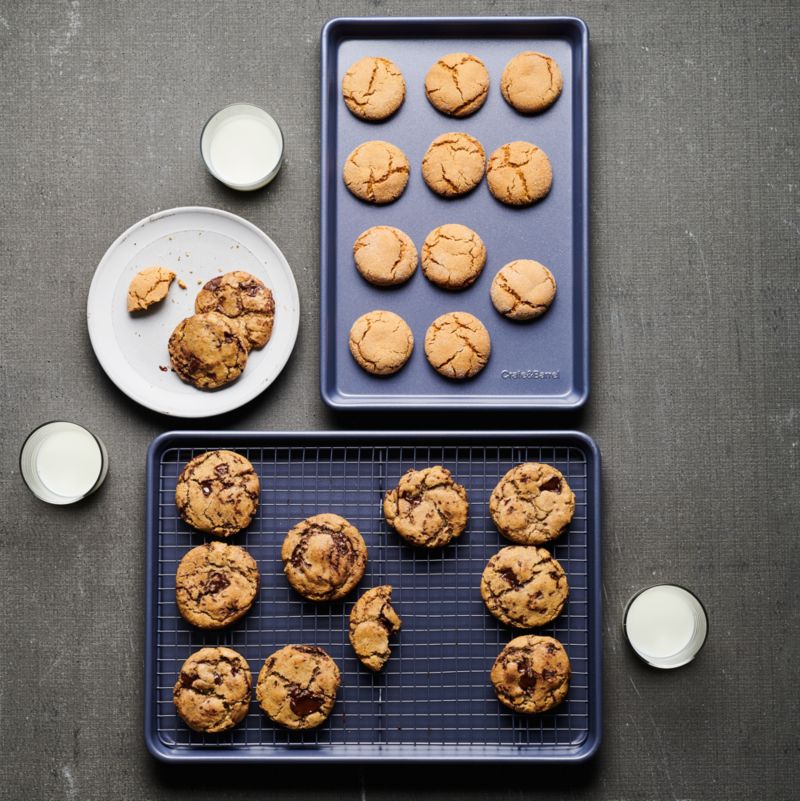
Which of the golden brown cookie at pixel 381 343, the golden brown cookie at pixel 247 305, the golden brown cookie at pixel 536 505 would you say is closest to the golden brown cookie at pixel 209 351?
the golden brown cookie at pixel 247 305

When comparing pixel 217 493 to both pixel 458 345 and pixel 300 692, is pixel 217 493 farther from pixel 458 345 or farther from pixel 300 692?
pixel 458 345

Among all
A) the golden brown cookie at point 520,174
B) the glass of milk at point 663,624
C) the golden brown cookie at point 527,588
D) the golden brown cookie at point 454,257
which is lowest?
the glass of milk at point 663,624

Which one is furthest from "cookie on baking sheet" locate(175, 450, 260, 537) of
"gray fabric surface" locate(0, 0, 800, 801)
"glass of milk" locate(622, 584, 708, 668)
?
"glass of milk" locate(622, 584, 708, 668)

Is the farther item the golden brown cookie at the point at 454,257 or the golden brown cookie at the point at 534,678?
the golden brown cookie at the point at 454,257

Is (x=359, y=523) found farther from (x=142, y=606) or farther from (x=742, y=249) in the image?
(x=742, y=249)

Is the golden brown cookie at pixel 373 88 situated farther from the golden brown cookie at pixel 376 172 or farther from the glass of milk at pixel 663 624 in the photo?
the glass of milk at pixel 663 624

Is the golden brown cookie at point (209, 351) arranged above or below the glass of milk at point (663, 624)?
above

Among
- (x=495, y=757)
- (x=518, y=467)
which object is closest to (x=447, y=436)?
(x=518, y=467)
